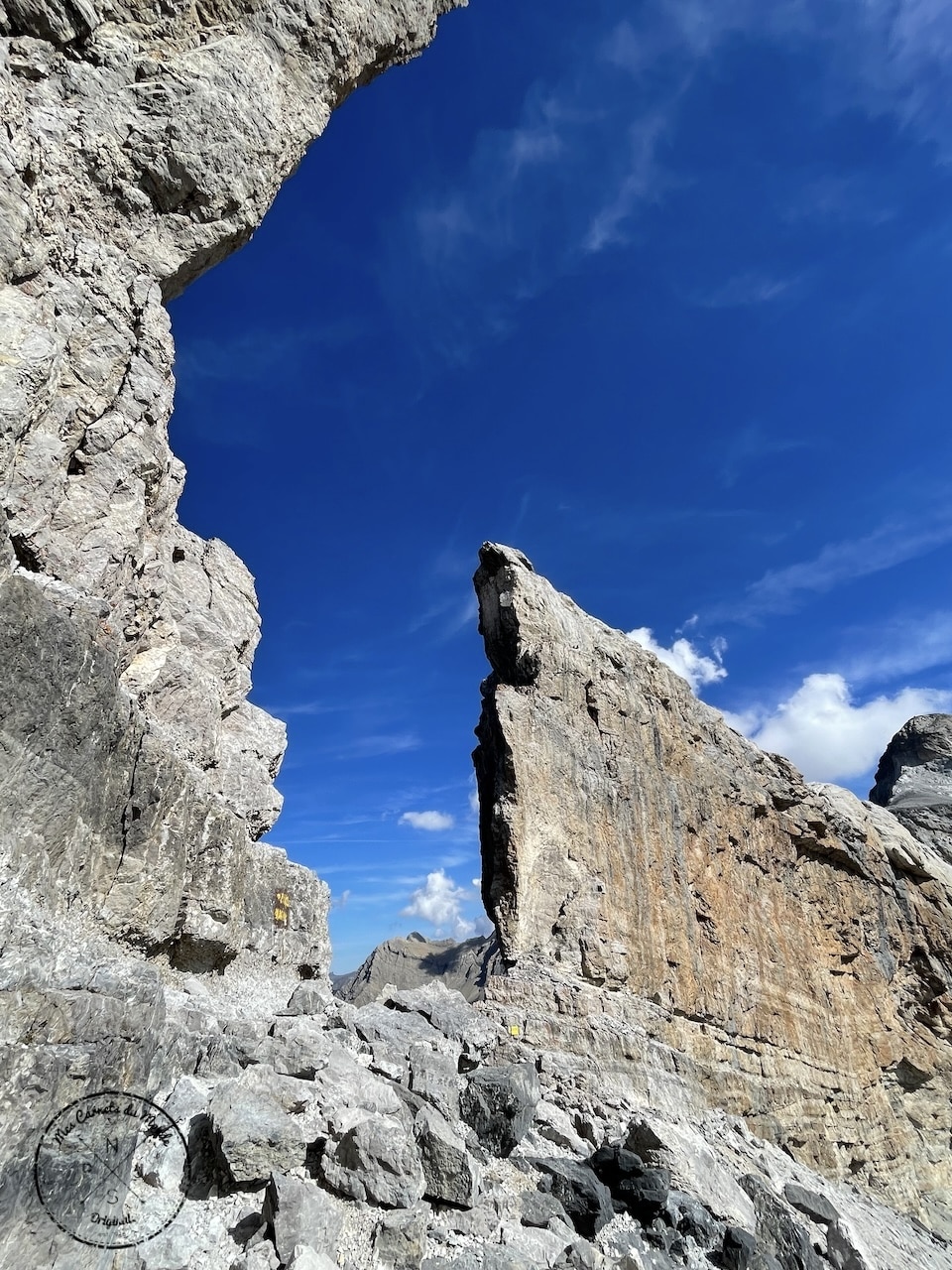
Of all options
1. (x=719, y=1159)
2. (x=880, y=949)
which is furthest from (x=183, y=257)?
(x=880, y=949)

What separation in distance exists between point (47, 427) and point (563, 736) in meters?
12.8

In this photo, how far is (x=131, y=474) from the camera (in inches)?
380

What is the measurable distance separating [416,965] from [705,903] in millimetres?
34455

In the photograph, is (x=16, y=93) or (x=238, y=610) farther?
(x=238, y=610)

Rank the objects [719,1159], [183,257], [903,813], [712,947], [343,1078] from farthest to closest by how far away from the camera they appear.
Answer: [903,813]
[712,947]
[719,1159]
[183,257]
[343,1078]

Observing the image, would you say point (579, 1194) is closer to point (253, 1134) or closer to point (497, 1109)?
point (497, 1109)

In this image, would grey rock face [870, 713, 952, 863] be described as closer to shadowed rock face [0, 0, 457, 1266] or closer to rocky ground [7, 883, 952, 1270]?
rocky ground [7, 883, 952, 1270]

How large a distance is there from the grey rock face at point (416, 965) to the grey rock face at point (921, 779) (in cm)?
2506

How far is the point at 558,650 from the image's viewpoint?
18422mm

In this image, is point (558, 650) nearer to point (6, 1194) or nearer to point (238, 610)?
point (238, 610)

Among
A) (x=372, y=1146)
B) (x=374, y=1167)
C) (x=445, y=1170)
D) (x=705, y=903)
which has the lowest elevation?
(x=445, y=1170)

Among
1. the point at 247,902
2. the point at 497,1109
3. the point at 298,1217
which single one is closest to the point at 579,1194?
the point at 497,1109

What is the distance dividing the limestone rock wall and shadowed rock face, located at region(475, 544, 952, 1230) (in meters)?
5.57

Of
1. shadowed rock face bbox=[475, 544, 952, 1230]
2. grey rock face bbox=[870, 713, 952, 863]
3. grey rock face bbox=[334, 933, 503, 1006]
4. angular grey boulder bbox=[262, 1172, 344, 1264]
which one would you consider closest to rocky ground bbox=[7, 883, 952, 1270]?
angular grey boulder bbox=[262, 1172, 344, 1264]
